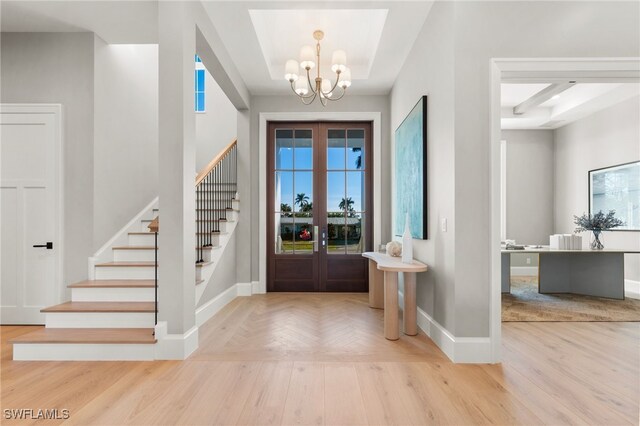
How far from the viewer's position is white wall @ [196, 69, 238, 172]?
6109 mm

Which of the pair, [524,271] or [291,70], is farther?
[524,271]

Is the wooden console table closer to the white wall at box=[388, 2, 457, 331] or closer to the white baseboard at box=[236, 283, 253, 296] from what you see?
A: the white wall at box=[388, 2, 457, 331]

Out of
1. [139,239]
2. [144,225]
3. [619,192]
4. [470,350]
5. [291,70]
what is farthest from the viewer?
[619,192]

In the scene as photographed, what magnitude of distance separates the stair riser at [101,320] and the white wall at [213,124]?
141 inches

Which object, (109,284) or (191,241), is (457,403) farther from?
(109,284)

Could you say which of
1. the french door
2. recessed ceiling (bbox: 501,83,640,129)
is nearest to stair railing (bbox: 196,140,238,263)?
the french door

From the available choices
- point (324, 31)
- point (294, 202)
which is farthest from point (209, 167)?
point (324, 31)

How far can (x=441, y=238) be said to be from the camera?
10.1ft

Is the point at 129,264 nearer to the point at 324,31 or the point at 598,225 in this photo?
the point at 324,31

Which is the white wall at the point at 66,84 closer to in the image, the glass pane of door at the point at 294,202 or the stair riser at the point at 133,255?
the stair riser at the point at 133,255

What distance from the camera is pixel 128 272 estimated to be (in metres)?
3.59

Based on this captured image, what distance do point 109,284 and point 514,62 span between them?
420 centimetres

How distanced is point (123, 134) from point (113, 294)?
2.05 m

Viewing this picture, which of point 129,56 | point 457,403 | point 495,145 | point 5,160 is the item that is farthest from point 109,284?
point 495,145
